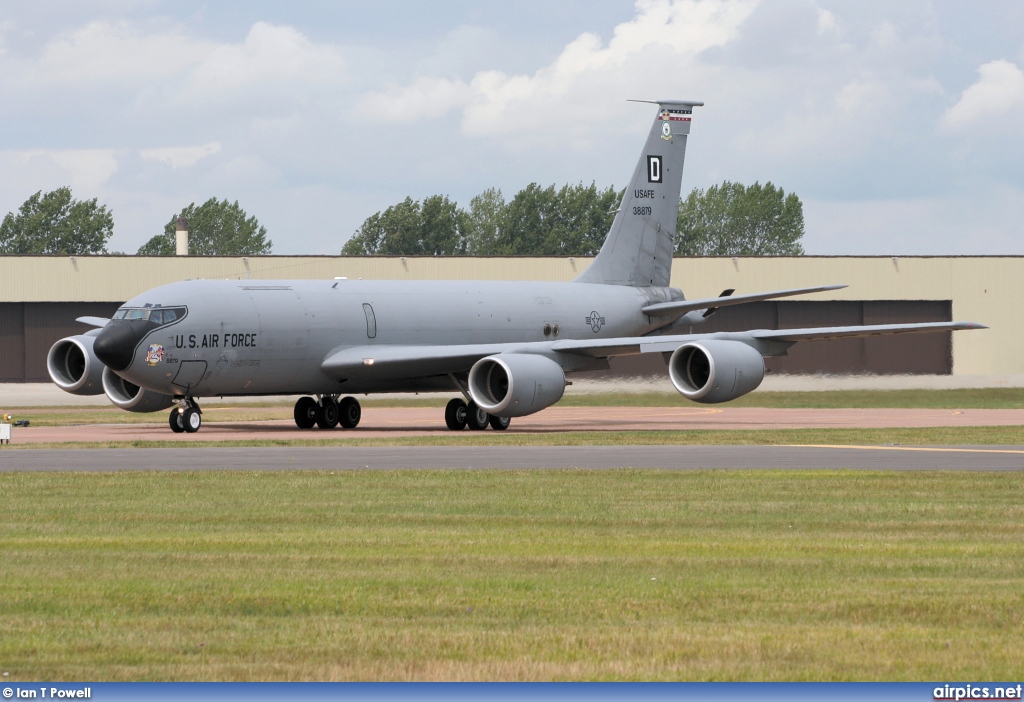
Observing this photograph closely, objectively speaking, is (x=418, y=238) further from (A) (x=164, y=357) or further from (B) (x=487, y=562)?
(B) (x=487, y=562)

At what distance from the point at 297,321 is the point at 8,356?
30753 mm

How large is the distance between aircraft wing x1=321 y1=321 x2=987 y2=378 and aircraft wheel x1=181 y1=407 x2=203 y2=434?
3236 mm

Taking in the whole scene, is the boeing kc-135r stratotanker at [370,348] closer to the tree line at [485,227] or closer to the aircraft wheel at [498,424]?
the aircraft wheel at [498,424]

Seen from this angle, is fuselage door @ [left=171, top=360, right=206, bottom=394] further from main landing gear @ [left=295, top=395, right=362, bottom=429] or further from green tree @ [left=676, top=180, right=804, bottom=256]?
green tree @ [left=676, top=180, right=804, bottom=256]

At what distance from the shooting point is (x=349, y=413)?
37.9 meters

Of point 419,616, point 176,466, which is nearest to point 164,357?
point 176,466

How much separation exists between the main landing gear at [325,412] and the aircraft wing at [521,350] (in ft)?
4.59

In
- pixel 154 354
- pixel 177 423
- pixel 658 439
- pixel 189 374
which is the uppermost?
pixel 154 354

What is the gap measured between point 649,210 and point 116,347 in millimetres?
18895

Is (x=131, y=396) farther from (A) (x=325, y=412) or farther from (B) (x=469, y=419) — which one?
(B) (x=469, y=419)

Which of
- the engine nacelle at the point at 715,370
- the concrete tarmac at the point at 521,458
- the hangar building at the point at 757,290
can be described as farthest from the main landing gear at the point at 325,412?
the hangar building at the point at 757,290

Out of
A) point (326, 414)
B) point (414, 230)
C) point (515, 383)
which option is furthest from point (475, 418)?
point (414, 230)

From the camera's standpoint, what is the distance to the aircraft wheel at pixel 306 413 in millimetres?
37844

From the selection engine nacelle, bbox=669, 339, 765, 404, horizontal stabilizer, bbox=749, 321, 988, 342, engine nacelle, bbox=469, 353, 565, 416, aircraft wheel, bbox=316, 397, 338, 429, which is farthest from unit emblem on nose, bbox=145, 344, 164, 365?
horizontal stabilizer, bbox=749, 321, 988, 342
